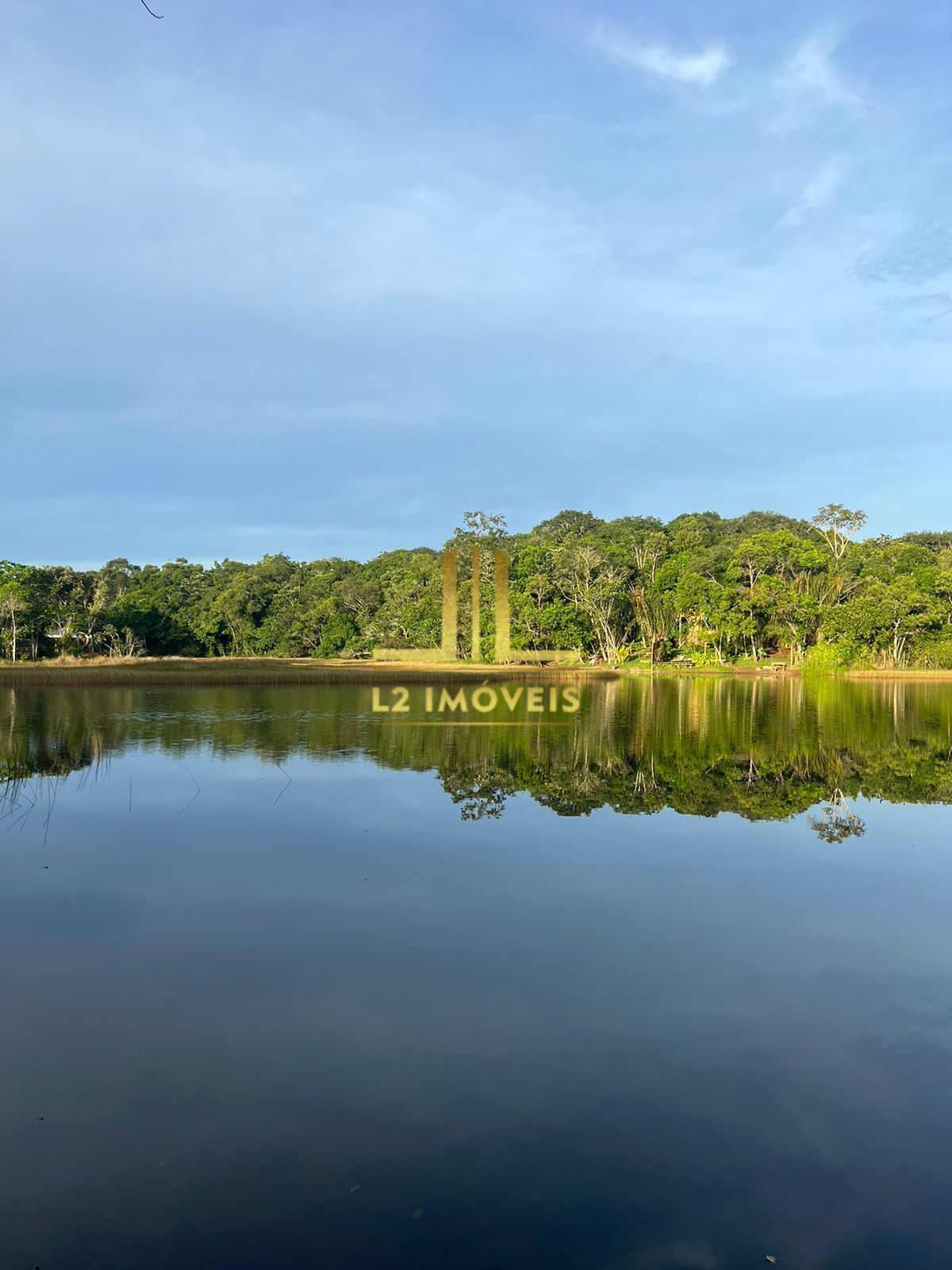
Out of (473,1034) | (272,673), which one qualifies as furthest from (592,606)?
(473,1034)

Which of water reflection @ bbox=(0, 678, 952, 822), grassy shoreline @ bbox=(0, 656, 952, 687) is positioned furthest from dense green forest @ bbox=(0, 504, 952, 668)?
water reflection @ bbox=(0, 678, 952, 822)

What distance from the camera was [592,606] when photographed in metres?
59.2

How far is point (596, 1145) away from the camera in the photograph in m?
4.06

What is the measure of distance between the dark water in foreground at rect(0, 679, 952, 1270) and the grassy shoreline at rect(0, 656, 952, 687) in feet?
92.0

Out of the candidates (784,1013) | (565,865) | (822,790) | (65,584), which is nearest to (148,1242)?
(784,1013)

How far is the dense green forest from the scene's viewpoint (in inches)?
2174

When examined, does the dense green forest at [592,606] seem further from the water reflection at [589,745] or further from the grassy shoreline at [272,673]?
the water reflection at [589,745]

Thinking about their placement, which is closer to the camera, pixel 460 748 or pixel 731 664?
pixel 460 748

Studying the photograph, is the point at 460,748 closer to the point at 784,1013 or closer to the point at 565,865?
the point at 565,865

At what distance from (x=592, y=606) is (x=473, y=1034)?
54.8 meters

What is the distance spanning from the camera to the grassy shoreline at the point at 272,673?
3931 centimetres

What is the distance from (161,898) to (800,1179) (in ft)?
19.2

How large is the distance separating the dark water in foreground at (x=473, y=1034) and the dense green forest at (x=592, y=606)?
47.2 m

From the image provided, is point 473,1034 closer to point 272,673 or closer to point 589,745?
point 589,745
